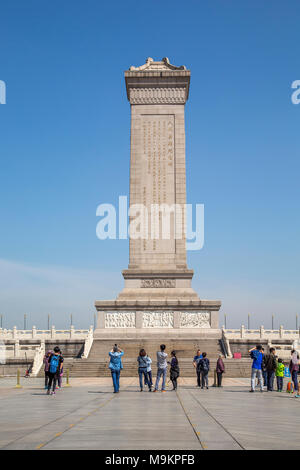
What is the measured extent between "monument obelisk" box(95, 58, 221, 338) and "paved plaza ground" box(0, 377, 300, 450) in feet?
69.6

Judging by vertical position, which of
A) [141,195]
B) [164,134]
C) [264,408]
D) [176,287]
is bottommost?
[264,408]

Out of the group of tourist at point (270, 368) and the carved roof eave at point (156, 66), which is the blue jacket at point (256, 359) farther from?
the carved roof eave at point (156, 66)

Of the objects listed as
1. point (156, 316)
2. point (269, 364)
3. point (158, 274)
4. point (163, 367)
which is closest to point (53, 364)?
point (163, 367)

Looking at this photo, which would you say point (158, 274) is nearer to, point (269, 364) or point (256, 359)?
point (269, 364)

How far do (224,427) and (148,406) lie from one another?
14.7 feet

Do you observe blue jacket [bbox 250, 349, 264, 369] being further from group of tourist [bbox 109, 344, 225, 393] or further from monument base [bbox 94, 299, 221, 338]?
monument base [bbox 94, 299, 221, 338]

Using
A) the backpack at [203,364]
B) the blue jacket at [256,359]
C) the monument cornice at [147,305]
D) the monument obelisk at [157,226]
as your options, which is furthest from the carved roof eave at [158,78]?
the blue jacket at [256,359]

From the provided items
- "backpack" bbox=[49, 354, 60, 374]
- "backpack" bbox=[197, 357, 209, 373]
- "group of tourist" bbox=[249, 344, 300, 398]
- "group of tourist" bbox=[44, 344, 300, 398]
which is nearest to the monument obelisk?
"group of tourist" bbox=[44, 344, 300, 398]

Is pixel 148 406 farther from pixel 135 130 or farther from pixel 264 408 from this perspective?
pixel 135 130

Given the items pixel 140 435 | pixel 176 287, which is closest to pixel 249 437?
pixel 140 435

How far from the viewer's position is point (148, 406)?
49.9 ft

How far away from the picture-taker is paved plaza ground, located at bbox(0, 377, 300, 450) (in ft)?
30.5

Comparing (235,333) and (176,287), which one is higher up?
(176,287)

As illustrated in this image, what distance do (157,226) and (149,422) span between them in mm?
31693
